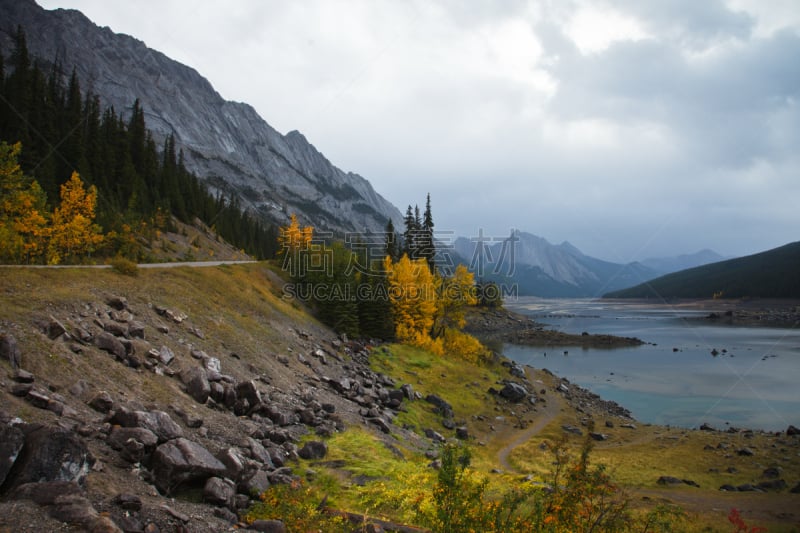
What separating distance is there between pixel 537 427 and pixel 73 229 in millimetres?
48406

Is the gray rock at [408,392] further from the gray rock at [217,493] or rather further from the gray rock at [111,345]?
the gray rock at [217,493]

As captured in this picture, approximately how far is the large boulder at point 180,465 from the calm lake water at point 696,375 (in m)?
49.8

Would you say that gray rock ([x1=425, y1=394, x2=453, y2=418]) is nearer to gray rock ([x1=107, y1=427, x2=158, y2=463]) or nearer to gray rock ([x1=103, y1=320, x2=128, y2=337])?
gray rock ([x1=103, y1=320, x2=128, y2=337])

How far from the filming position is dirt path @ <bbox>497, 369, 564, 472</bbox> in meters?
31.5

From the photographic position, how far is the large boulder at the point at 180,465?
36.9ft

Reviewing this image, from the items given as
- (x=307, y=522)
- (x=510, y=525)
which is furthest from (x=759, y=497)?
(x=307, y=522)

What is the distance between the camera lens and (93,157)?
7238 cm

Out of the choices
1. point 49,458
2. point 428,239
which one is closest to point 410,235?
point 428,239

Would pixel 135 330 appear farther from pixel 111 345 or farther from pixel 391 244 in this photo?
pixel 391 244

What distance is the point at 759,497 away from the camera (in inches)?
957

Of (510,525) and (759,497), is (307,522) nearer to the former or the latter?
(510,525)

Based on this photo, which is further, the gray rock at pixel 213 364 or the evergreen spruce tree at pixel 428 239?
the evergreen spruce tree at pixel 428 239

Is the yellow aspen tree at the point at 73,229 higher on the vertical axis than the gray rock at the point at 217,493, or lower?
higher

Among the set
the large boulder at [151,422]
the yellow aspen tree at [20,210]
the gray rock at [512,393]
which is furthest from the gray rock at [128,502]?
the gray rock at [512,393]
